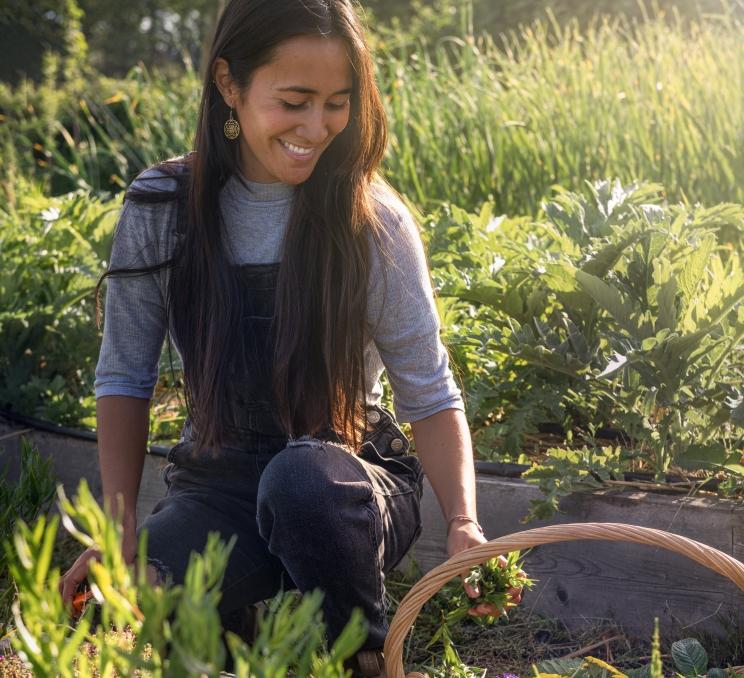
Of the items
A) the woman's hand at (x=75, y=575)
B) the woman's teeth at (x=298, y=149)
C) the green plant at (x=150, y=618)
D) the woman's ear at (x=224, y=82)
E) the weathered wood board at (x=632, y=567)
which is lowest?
the weathered wood board at (x=632, y=567)

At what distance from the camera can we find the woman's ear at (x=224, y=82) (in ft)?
7.42

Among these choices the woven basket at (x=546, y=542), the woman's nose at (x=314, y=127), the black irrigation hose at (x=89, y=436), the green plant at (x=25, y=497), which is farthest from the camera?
the black irrigation hose at (x=89, y=436)

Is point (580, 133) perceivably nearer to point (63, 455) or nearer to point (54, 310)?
point (54, 310)

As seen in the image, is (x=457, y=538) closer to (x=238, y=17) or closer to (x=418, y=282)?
(x=418, y=282)

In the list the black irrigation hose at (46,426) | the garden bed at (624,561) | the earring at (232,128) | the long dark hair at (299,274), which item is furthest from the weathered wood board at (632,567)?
the black irrigation hose at (46,426)

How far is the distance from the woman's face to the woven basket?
899 mm

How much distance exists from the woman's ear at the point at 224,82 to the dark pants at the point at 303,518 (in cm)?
73

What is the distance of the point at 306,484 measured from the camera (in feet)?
Result: 6.70

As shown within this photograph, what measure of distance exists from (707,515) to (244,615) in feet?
3.44

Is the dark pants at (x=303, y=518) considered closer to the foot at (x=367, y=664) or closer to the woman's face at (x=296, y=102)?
the foot at (x=367, y=664)

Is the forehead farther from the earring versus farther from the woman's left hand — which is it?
the woman's left hand

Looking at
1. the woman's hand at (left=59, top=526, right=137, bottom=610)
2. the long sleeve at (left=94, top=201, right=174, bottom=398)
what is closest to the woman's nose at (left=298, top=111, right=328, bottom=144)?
the long sleeve at (left=94, top=201, right=174, bottom=398)

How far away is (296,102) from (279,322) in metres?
0.45

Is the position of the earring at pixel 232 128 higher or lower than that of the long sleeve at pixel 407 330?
higher
